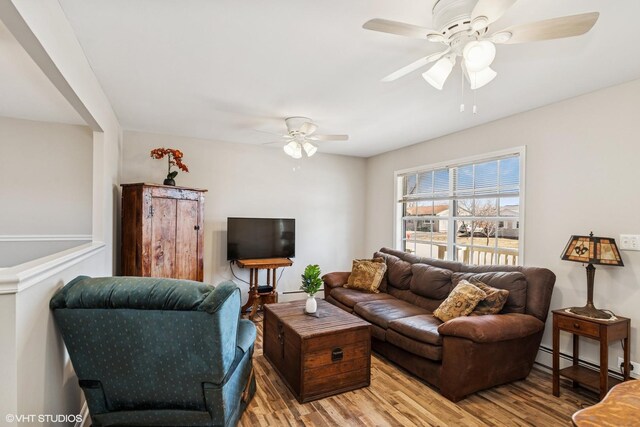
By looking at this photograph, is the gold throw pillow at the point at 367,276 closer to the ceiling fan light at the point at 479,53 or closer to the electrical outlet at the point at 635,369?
the electrical outlet at the point at 635,369

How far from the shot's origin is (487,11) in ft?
4.41

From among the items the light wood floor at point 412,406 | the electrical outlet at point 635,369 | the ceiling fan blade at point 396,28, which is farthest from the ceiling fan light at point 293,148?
the electrical outlet at point 635,369

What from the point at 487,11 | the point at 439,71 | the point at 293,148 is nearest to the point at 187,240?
the point at 293,148

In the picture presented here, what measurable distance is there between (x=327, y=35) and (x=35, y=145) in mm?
3616

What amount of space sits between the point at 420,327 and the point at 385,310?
59 centimetres

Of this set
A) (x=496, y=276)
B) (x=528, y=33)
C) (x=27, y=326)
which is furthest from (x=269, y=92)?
(x=496, y=276)

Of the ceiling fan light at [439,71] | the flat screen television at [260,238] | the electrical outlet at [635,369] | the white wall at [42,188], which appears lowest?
the electrical outlet at [635,369]

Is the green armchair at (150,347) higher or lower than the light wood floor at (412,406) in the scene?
higher

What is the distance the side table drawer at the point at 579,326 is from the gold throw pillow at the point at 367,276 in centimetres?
189

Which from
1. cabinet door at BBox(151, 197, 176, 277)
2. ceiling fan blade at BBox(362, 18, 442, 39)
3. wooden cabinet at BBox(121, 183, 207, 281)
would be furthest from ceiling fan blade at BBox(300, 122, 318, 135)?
ceiling fan blade at BBox(362, 18, 442, 39)

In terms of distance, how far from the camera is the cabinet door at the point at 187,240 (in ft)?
11.9

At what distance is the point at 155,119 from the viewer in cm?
360

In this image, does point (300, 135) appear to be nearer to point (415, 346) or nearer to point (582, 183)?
point (415, 346)

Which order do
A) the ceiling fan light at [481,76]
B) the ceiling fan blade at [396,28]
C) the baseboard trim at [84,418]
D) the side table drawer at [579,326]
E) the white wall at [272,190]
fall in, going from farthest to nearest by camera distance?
the white wall at [272,190]
the side table drawer at [579,326]
the baseboard trim at [84,418]
the ceiling fan light at [481,76]
the ceiling fan blade at [396,28]
